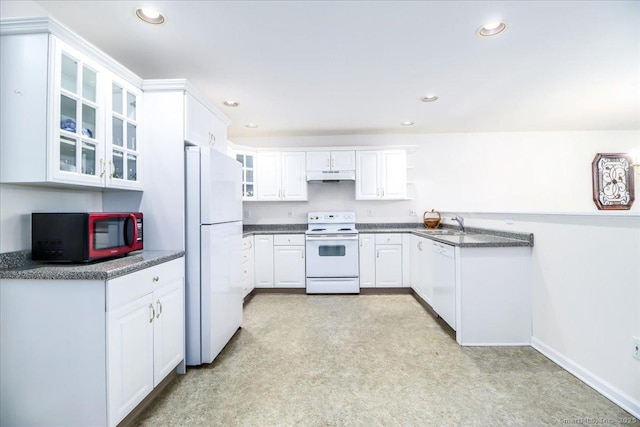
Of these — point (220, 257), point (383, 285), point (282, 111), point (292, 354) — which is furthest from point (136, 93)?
point (383, 285)

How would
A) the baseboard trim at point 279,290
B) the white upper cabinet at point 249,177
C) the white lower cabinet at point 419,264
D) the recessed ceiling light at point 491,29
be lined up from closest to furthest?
the recessed ceiling light at point 491,29 < the white lower cabinet at point 419,264 < the baseboard trim at point 279,290 < the white upper cabinet at point 249,177

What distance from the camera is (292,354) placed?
7.55 ft

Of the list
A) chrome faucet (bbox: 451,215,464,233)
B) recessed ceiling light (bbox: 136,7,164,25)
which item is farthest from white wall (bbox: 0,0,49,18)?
chrome faucet (bbox: 451,215,464,233)

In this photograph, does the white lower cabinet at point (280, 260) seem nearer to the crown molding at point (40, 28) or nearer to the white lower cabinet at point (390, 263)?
the white lower cabinet at point (390, 263)

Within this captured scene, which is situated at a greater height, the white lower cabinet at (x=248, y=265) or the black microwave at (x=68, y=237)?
the black microwave at (x=68, y=237)

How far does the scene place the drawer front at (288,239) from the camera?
13.2ft

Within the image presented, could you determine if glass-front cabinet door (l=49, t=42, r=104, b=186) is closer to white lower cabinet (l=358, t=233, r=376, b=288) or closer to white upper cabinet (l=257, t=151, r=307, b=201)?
white upper cabinet (l=257, t=151, r=307, b=201)

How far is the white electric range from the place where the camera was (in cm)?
395

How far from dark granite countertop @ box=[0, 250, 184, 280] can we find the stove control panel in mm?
2837

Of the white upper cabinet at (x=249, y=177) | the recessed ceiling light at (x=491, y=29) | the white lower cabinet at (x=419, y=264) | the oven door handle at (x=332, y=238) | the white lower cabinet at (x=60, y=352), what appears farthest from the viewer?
the white upper cabinet at (x=249, y=177)

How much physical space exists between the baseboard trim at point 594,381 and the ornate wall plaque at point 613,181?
12.0ft

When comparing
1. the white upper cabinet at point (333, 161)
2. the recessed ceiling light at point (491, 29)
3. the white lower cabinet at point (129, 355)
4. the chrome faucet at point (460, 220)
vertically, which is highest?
the recessed ceiling light at point (491, 29)

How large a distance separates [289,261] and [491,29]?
10.8ft

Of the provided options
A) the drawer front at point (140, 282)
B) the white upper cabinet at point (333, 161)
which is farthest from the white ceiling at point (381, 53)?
the drawer front at point (140, 282)
